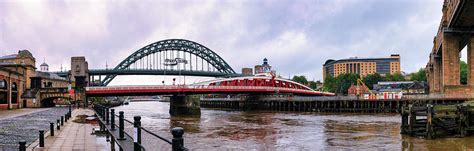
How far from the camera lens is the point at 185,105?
73.4 m

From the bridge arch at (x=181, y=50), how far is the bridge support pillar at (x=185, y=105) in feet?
289

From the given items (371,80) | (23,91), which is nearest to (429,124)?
(23,91)

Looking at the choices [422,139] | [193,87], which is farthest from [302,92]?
Answer: [422,139]

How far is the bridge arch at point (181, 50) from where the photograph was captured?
553ft

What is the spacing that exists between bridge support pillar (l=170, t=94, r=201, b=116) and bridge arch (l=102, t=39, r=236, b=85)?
87963 mm

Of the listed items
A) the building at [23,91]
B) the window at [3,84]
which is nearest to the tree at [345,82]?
the building at [23,91]

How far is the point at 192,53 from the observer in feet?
586

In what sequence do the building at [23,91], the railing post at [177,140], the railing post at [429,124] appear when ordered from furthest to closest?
the building at [23,91], the railing post at [429,124], the railing post at [177,140]

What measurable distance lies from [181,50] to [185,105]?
343 ft

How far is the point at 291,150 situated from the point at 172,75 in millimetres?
147599

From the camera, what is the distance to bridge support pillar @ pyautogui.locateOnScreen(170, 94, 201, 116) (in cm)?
7238

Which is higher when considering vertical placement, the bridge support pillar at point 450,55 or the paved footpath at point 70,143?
the bridge support pillar at point 450,55

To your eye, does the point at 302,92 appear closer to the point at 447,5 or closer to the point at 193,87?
the point at 193,87

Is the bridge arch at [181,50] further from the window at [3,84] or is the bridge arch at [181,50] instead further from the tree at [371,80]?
the window at [3,84]
